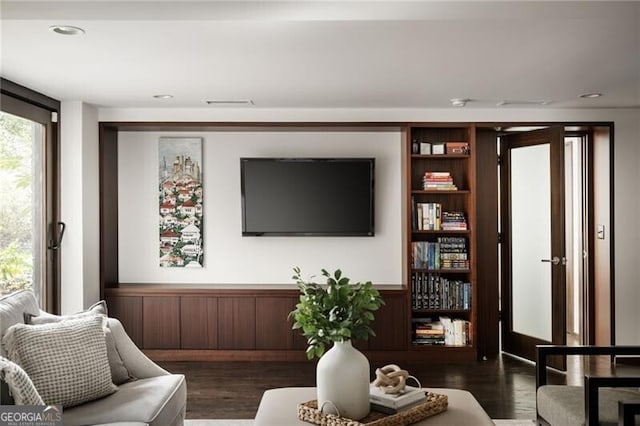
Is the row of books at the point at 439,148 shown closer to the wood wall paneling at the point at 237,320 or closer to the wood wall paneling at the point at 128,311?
the wood wall paneling at the point at 237,320

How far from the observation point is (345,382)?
257cm

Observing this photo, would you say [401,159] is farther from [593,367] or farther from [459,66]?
[593,367]

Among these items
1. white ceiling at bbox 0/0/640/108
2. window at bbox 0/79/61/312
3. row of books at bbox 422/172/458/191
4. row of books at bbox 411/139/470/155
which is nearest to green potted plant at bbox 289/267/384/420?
white ceiling at bbox 0/0/640/108

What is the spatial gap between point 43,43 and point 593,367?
199 inches

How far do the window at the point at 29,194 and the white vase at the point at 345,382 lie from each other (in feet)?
9.10

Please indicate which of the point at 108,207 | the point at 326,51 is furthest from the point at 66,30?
the point at 108,207

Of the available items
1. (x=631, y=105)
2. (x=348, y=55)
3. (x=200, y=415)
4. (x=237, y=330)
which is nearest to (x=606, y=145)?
(x=631, y=105)

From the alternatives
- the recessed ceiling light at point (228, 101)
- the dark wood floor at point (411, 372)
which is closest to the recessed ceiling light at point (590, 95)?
the dark wood floor at point (411, 372)

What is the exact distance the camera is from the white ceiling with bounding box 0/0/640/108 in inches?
111

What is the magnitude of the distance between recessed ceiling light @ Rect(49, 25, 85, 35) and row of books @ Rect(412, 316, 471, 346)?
3.85m

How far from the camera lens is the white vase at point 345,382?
2570 mm

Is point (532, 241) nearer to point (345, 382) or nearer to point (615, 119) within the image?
point (615, 119)

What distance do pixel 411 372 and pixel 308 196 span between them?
1.88 metres

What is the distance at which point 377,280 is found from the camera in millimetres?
5879
